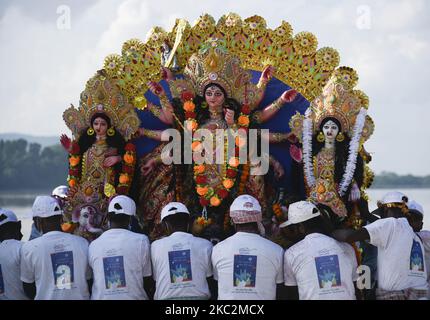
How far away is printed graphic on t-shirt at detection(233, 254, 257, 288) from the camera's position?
711cm

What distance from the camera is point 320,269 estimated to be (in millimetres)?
7066

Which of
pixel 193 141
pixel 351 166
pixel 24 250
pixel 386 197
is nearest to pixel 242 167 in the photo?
pixel 193 141

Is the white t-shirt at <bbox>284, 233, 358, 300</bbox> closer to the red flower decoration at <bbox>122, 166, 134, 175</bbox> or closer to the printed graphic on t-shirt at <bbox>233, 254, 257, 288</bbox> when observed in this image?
the printed graphic on t-shirt at <bbox>233, 254, 257, 288</bbox>

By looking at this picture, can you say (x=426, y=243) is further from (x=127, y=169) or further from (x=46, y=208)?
(x=46, y=208)

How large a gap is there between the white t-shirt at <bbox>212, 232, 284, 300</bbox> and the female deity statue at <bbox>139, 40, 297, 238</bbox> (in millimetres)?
1605

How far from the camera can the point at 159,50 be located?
31.3 feet

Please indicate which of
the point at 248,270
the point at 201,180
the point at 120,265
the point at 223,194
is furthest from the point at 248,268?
the point at 201,180

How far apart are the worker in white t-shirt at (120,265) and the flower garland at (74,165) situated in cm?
185

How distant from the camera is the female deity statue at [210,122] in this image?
895 centimetres

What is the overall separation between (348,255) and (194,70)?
2.94 m

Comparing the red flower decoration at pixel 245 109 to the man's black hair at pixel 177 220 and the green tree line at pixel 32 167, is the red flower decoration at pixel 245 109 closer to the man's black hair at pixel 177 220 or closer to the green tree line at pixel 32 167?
the man's black hair at pixel 177 220

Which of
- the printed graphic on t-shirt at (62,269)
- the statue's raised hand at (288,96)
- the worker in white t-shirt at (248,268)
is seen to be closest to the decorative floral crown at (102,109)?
the statue's raised hand at (288,96)

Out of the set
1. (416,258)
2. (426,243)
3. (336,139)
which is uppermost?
(336,139)

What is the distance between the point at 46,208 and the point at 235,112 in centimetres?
245
